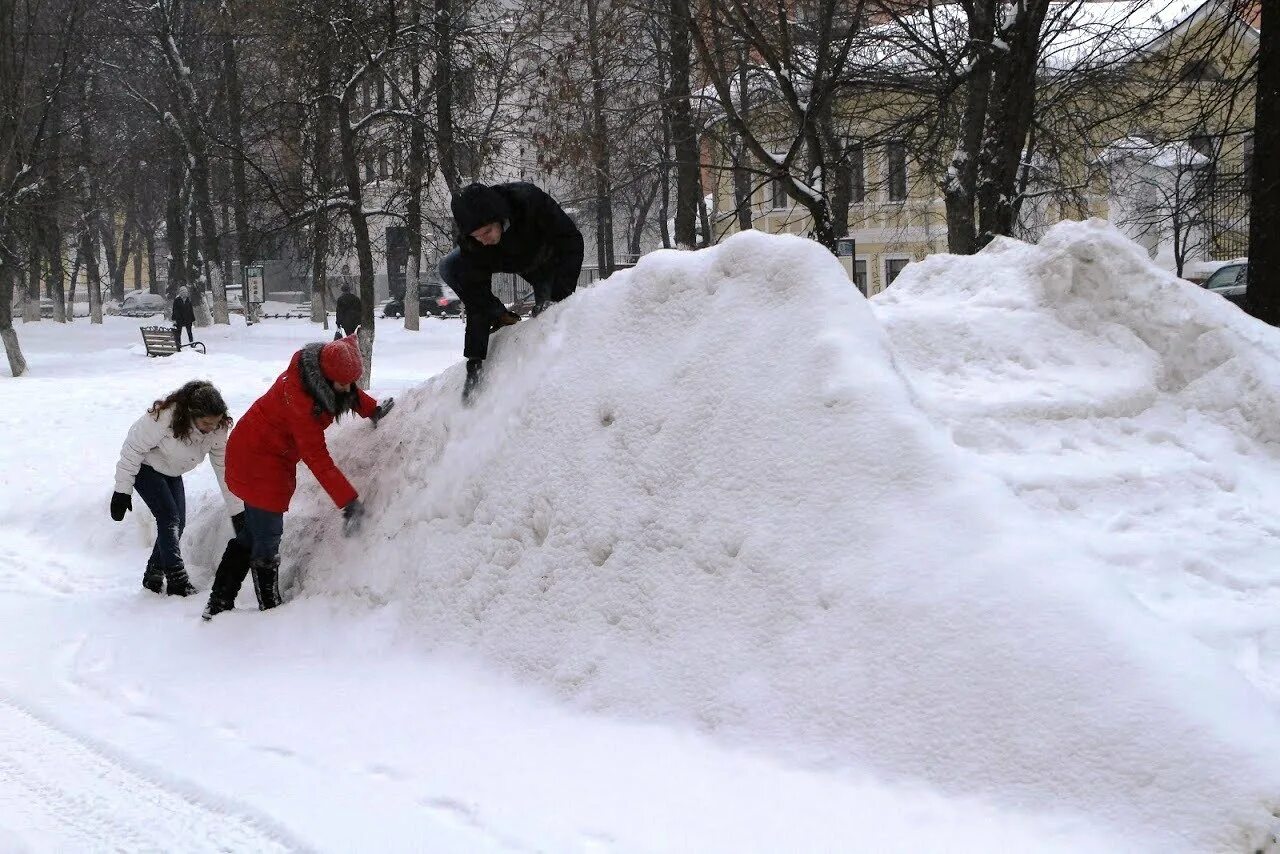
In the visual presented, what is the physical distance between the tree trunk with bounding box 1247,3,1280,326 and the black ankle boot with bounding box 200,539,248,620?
8226 millimetres

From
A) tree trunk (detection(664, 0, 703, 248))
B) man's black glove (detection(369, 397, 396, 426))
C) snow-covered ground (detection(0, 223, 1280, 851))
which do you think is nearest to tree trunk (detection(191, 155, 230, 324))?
tree trunk (detection(664, 0, 703, 248))

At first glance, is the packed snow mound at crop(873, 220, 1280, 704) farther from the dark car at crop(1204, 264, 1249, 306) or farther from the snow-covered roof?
the dark car at crop(1204, 264, 1249, 306)

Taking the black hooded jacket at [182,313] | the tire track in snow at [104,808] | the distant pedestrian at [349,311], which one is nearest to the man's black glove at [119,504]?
the tire track in snow at [104,808]

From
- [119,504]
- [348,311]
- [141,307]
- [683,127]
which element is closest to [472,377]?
[119,504]

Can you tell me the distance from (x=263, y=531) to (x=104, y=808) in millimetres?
2297

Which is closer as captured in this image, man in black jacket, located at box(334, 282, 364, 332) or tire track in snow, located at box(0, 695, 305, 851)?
tire track in snow, located at box(0, 695, 305, 851)

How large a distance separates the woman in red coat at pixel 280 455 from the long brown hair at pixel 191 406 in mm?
419

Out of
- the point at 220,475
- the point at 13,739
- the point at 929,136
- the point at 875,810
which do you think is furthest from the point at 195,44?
the point at 875,810

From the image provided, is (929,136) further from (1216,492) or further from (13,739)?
(13,739)

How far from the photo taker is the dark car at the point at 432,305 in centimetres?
4053

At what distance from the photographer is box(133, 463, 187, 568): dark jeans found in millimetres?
6816

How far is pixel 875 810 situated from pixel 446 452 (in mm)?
3159

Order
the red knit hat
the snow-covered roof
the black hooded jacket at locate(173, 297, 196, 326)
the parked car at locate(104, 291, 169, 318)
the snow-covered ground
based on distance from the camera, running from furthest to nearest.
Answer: the parked car at locate(104, 291, 169, 318) → the black hooded jacket at locate(173, 297, 196, 326) → the snow-covered roof → the red knit hat → the snow-covered ground

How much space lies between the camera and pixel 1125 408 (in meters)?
4.92
